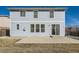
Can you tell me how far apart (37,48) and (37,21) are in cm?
52

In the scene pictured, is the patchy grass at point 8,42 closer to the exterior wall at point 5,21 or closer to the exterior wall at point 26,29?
the exterior wall at point 26,29

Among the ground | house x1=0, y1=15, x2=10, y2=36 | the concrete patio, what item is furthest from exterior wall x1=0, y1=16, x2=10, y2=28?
the concrete patio

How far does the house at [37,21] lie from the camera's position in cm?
565

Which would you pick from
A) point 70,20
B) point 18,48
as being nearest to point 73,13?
point 70,20

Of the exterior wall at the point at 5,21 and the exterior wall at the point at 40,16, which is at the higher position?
the exterior wall at the point at 40,16

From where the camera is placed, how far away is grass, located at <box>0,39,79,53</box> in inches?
221

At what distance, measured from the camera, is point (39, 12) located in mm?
5680

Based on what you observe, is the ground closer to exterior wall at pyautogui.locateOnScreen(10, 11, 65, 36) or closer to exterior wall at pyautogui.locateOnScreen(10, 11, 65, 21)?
exterior wall at pyautogui.locateOnScreen(10, 11, 65, 36)

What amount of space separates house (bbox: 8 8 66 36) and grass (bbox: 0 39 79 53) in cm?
22

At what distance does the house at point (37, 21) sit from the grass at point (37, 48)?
0.22 metres

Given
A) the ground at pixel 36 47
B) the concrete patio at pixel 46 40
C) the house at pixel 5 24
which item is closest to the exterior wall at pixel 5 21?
the house at pixel 5 24

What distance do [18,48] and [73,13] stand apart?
1.25m

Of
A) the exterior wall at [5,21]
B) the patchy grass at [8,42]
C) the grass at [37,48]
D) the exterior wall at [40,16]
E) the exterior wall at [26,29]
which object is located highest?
the exterior wall at [40,16]
